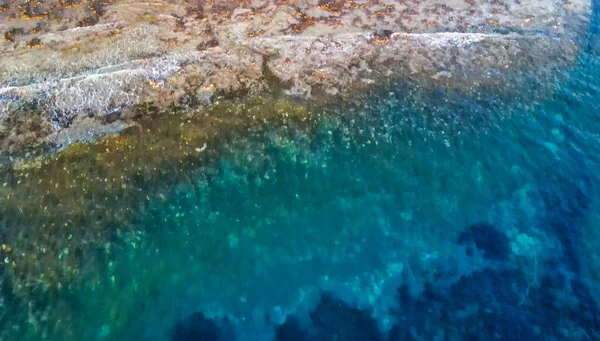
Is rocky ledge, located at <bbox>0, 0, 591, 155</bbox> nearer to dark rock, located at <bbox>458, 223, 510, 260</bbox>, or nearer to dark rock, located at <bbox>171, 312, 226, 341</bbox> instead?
dark rock, located at <bbox>458, 223, 510, 260</bbox>

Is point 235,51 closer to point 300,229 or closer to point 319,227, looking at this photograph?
point 300,229

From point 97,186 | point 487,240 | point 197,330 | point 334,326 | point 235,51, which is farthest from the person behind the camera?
point 235,51

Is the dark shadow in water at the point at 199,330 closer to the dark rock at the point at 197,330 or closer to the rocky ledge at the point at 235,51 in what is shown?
the dark rock at the point at 197,330

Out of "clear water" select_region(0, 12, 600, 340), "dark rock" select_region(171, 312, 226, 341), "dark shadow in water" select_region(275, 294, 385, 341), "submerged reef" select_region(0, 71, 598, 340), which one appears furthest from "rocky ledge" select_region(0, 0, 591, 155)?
"dark shadow in water" select_region(275, 294, 385, 341)

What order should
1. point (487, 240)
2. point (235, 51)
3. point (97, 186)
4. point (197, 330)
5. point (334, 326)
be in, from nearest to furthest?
point (197, 330)
point (334, 326)
point (487, 240)
point (97, 186)
point (235, 51)

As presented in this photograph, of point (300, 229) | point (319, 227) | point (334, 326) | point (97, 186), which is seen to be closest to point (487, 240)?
point (319, 227)

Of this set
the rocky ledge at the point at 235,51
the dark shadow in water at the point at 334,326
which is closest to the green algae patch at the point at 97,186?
the rocky ledge at the point at 235,51

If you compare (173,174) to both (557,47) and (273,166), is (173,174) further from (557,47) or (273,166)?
(557,47)

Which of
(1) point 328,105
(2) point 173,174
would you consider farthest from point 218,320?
(1) point 328,105
